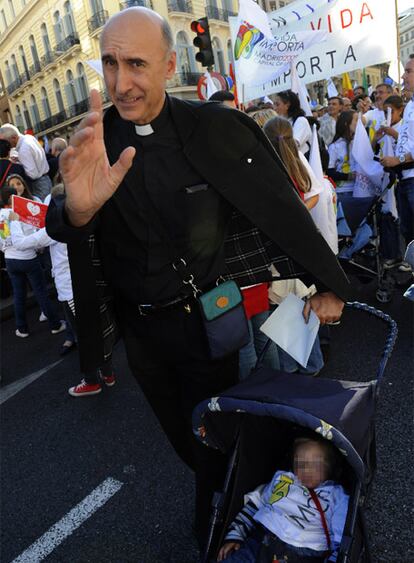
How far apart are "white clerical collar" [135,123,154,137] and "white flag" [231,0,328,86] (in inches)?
197

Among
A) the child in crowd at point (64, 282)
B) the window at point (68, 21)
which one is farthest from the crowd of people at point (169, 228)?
the window at point (68, 21)

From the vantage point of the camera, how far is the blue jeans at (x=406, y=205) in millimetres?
4781

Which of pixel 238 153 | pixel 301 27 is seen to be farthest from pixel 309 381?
pixel 301 27

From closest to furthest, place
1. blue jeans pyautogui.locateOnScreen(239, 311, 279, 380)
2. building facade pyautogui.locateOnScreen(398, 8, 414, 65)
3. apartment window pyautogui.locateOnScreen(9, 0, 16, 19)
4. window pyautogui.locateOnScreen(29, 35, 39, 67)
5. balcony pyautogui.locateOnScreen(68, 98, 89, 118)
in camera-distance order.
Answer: blue jeans pyautogui.locateOnScreen(239, 311, 279, 380)
balcony pyautogui.locateOnScreen(68, 98, 89, 118)
window pyautogui.locateOnScreen(29, 35, 39, 67)
apartment window pyautogui.locateOnScreen(9, 0, 16, 19)
building facade pyautogui.locateOnScreen(398, 8, 414, 65)

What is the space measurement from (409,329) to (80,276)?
125 inches

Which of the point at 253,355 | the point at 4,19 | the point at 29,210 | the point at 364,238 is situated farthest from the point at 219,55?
the point at 253,355

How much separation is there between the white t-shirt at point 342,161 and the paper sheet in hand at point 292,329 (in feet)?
13.0

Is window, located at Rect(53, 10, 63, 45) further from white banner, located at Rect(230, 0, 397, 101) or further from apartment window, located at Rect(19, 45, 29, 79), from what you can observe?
white banner, located at Rect(230, 0, 397, 101)

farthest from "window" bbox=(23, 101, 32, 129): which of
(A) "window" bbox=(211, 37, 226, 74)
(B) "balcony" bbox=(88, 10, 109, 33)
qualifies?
(A) "window" bbox=(211, 37, 226, 74)

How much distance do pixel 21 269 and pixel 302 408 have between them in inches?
170

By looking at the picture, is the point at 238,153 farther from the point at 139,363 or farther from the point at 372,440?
the point at 372,440

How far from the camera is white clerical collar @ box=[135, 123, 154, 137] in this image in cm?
165

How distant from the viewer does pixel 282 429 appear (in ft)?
6.63

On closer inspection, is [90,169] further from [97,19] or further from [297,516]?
[97,19]
